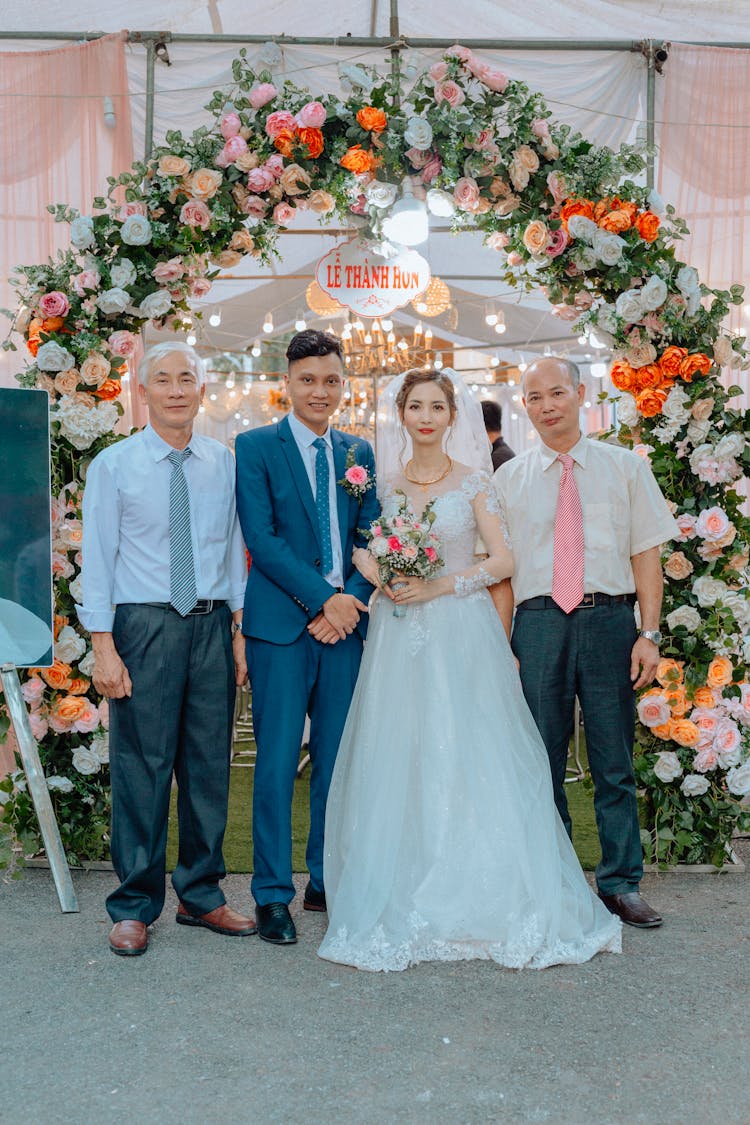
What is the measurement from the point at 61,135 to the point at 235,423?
8.68 m

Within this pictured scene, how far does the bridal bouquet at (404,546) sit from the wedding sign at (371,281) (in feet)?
10.3

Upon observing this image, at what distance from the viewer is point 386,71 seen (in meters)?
5.51

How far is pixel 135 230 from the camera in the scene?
4.59 m

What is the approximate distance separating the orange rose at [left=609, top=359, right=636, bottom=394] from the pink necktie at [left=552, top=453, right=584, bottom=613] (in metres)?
0.76

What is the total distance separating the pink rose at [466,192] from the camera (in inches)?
185

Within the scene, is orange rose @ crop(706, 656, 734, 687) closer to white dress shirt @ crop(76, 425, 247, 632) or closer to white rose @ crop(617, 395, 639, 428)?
white rose @ crop(617, 395, 639, 428)

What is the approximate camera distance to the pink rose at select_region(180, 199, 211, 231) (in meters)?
4.63

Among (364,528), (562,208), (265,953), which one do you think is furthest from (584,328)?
(265,953)

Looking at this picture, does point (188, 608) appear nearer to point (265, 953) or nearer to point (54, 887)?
point (265, 953)

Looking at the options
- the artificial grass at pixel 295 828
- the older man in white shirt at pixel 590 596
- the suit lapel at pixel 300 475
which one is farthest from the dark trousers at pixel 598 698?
the suit lapel at pixel 300 475

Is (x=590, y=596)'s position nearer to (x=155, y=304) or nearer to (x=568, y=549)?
(x=568, y=549)

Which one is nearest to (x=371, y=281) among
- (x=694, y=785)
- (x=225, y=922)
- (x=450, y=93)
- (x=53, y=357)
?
(x=450, y=93)

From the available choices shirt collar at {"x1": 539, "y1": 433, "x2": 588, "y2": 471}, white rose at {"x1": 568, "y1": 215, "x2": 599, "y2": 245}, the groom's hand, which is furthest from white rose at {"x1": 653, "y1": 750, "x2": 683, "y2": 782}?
white rose at {"x1": 568, "y1": 215, "x2": 599, "y2": 245}

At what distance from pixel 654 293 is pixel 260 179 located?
174cm
